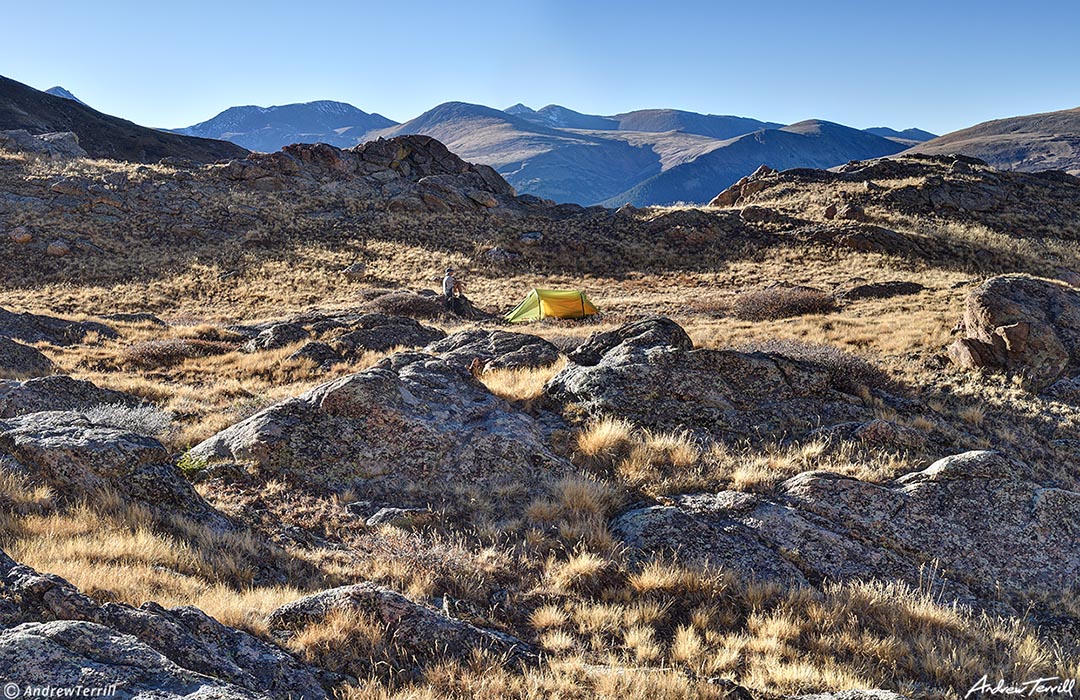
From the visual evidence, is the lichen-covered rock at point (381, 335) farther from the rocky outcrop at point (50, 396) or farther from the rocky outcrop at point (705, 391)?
the rocky outcrop at point (705, 391)

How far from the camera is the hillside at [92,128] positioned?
72.8m

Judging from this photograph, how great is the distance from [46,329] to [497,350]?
Result: 1699 cm

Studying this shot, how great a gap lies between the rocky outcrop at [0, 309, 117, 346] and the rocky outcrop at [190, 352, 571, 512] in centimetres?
1626

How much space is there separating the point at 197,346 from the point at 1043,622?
20.5 meters

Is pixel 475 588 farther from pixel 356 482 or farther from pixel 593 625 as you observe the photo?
pixel 356 482

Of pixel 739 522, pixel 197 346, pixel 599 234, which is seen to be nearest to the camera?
pixel 739 522

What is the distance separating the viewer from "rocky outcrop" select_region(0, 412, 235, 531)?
226 inches

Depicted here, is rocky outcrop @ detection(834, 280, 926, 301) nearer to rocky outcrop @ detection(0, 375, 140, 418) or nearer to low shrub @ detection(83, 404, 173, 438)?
low shrub @ detection(83, 404, 173, 438)

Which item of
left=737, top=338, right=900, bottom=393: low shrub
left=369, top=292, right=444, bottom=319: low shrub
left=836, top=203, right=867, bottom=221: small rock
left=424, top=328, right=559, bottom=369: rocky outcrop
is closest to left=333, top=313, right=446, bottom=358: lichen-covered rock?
left=424, top=328, right=559, bottom=369: rocky outcrop

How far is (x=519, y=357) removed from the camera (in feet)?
39.2

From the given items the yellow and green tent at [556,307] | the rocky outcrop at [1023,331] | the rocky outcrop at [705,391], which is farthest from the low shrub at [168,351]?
the rocky outcrop at [1023,331]

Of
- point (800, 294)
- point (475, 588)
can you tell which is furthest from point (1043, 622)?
point (800, 294)

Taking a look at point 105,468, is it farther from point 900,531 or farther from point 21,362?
point 21,362

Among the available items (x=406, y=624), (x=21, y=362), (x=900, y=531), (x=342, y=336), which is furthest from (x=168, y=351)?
(x=900, y=531)
